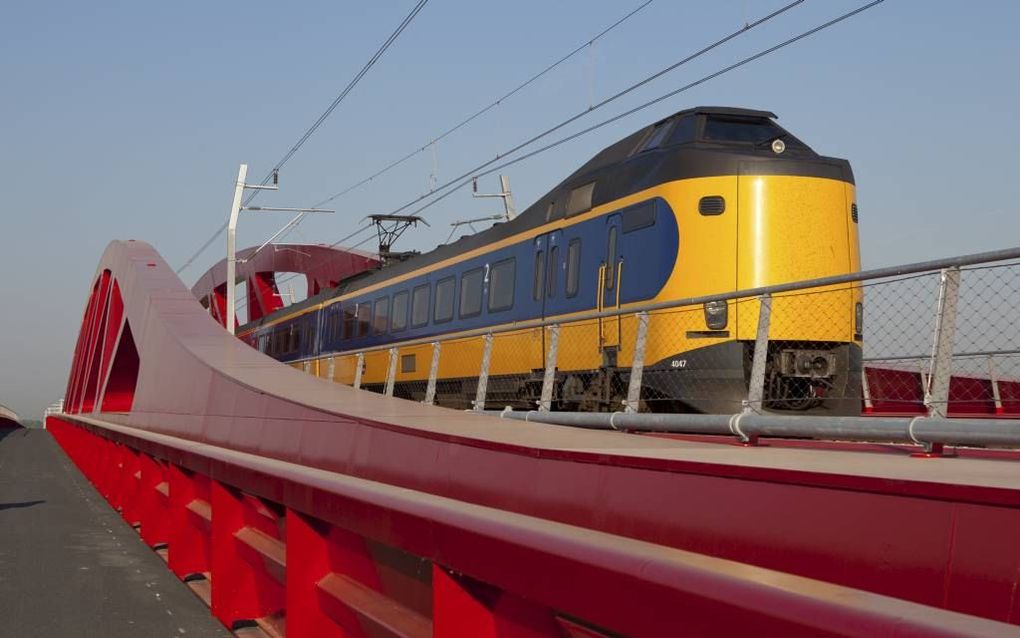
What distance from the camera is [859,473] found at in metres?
1.77

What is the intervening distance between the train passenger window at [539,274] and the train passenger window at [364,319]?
8.48m

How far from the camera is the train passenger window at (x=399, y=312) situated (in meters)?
21.7

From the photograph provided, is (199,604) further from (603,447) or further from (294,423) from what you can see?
(603,447)

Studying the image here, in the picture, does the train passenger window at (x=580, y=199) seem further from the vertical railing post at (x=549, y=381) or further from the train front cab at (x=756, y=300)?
the vertical railing post at (x=549, y=381)

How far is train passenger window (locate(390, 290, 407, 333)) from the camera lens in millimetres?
21719

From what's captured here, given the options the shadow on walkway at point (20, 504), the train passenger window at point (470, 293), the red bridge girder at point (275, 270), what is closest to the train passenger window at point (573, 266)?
the train passenger window at point (470, 293)

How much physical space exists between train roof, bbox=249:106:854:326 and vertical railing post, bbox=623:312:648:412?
2.44 metres

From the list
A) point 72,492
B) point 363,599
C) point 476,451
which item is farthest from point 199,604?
point 72,492

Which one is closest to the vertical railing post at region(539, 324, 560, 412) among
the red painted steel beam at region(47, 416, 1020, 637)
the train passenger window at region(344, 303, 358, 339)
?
the red painted steel beam at region(47, 416, 1020, 637)

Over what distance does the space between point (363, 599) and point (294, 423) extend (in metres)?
1.29

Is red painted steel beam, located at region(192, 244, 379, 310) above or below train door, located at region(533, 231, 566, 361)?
above

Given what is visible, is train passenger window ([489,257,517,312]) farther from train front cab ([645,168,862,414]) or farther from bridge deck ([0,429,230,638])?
bridge deck ([0,429,230,638])

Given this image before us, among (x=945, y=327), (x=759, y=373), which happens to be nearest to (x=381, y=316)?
(x=759, y=373)

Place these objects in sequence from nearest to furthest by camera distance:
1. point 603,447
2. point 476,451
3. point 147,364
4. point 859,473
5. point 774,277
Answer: point 859,473 < point 603,447 < point 476,451 < point 147,364 < point 774,277
